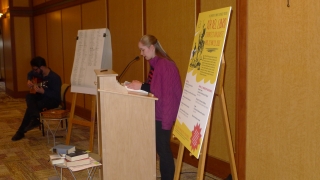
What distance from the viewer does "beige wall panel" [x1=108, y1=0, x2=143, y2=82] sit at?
5.79 m

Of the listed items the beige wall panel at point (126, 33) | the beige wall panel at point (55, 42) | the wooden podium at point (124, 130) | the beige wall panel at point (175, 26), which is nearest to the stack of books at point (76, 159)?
the wooden podium at point (124, 130)

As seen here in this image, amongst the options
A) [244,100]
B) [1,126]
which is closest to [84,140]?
[1,126]

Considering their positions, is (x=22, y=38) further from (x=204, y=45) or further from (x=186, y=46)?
(x=204, y=45)

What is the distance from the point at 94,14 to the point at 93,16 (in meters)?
0.06

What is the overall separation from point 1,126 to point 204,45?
5.44 metres

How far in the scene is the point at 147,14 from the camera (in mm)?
5488

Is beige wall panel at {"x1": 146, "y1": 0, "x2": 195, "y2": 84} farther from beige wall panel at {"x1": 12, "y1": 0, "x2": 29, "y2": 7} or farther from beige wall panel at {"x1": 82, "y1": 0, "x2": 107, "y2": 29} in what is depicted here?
beige wall panel at {"x1": 12, "y1": 0, "x2": 29, "y2": 7}

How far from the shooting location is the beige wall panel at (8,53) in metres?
11.3

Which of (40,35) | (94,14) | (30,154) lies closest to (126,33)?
(94,14)

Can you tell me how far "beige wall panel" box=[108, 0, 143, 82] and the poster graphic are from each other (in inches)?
105

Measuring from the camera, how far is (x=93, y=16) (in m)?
7.17

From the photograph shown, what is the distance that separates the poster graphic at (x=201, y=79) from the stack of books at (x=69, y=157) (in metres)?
0.80

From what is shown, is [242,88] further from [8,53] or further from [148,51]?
[8,53]
